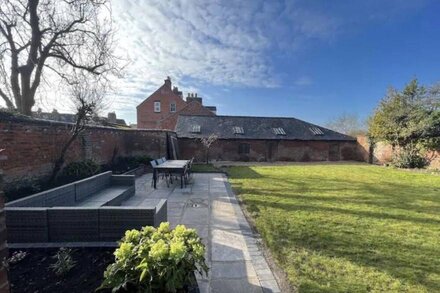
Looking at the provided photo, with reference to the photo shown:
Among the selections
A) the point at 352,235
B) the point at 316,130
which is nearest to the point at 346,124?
the point at 316,130

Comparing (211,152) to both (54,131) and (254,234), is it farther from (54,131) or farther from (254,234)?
(254,234)

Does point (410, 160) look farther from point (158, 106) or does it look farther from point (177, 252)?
point (158, 106)

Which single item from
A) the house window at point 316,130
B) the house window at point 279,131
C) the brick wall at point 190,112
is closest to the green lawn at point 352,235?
the house window at point 279,131

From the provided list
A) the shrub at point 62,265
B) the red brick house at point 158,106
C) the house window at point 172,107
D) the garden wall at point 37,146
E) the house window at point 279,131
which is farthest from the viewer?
the house window at point 172,107

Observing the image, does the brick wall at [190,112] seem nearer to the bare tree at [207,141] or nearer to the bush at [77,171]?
the bare tree at [207,141]

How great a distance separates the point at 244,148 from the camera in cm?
2086

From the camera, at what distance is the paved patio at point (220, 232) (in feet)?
9.92

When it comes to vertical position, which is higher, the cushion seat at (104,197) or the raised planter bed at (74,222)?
the raised planter bed at (74,222)

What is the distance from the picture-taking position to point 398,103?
725 inches

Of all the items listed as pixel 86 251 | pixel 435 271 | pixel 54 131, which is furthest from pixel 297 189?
pixel 54 131

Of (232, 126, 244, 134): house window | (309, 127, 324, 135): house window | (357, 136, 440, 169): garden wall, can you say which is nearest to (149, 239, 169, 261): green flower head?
(357, 136, 440, 169): garden wall

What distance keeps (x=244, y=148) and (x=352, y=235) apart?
1631 cm

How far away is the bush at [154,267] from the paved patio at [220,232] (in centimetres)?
106

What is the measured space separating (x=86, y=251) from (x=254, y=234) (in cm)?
278
